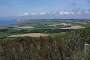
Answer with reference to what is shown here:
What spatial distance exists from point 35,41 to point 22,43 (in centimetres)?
132

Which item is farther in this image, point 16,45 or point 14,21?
point 14,21

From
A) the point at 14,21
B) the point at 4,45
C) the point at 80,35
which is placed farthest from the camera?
the point at 14,21

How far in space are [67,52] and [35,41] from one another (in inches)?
141

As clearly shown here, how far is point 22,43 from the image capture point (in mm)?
22328

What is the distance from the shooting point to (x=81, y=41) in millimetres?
22391

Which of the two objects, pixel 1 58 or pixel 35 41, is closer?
pixel 1 58

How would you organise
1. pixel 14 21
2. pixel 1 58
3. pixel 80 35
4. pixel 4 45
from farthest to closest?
1. pixel 14 21
2. pixel 80 35
3. pixel 4 45
4. pixel 1 58

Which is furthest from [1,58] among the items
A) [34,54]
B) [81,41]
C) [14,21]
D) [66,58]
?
[14,21]

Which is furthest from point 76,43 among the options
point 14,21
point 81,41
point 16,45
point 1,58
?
point 14,21

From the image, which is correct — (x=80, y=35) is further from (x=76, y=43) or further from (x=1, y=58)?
(x=1, y=58)

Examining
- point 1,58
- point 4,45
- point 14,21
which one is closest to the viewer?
point 1,58

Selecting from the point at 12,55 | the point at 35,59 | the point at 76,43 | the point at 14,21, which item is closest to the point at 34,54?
the point at 35,59

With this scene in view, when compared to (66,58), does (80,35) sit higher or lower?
higher

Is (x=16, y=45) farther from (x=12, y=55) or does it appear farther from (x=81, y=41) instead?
(x=81, y=41)
